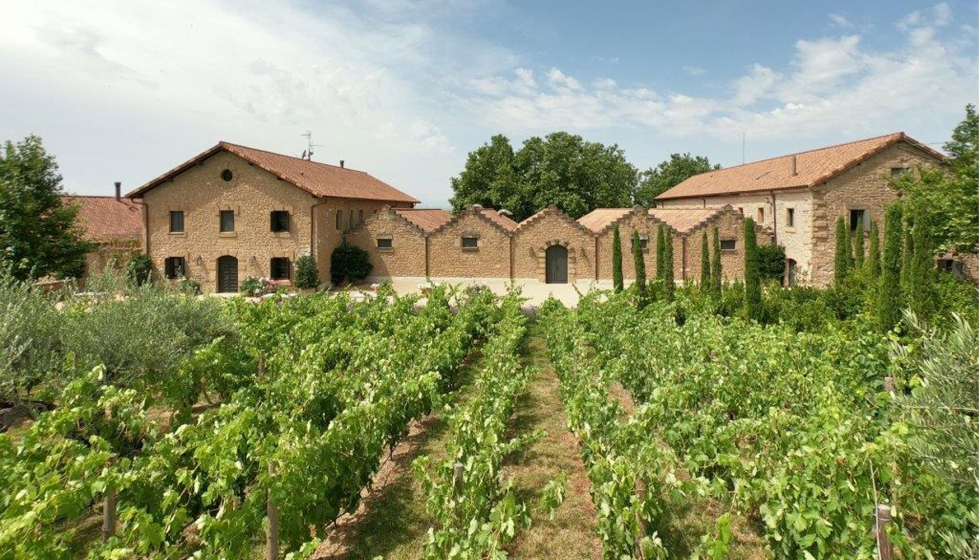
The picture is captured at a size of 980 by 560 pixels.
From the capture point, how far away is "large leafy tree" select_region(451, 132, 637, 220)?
4488cm

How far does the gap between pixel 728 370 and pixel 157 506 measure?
7.30 meters

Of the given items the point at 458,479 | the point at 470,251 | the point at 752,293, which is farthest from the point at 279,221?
the point at 458,479

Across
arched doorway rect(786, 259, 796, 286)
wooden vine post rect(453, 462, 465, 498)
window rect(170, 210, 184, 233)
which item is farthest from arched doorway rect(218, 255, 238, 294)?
arched doorway rect(786, 259, 796, 286)

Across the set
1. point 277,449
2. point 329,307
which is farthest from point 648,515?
point 329,307

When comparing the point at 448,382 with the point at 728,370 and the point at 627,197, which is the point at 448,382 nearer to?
the point at 728,370

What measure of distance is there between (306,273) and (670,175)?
45.6 meters

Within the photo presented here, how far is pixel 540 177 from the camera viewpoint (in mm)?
45750

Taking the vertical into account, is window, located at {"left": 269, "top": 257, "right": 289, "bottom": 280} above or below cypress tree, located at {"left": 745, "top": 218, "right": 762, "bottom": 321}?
above

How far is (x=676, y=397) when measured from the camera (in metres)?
7.45

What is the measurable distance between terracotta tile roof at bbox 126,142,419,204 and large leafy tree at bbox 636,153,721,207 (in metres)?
32.0

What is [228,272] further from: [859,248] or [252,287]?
[859,248]

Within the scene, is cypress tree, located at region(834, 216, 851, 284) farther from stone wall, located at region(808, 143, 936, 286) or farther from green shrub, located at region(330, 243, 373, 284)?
green shrub, located at region(330, 243, 373, 284)

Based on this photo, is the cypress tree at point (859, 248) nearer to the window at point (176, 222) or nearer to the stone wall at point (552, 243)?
the stone wall at point (552, 243)

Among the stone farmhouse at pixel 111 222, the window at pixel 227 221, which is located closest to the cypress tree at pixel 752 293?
the window at pixel 227 221
